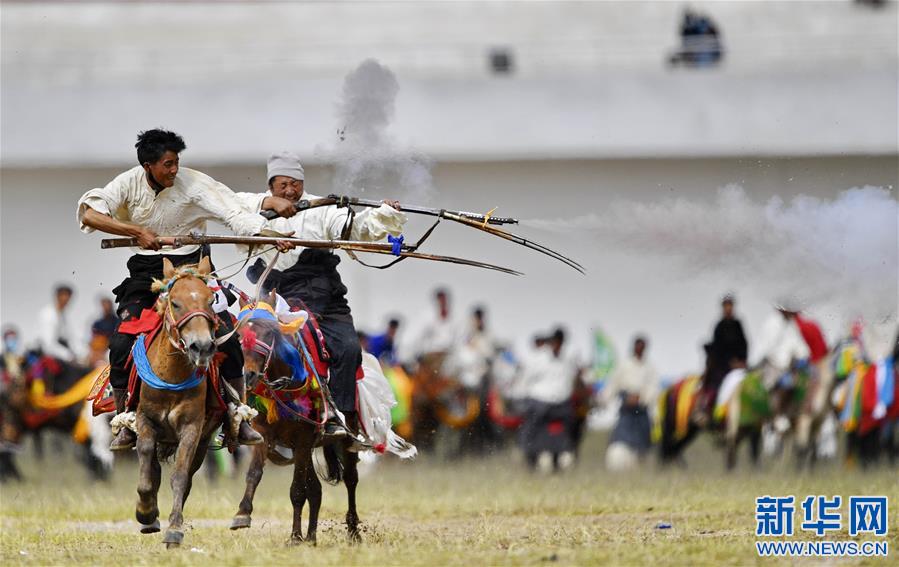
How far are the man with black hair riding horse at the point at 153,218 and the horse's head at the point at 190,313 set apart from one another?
0.41m

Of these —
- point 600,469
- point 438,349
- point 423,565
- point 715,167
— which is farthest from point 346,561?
point 715,167

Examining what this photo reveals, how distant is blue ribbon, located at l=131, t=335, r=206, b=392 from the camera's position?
1009 cm

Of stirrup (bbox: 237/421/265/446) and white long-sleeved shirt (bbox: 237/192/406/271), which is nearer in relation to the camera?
stirrup (bbox: 237/421/265/446)

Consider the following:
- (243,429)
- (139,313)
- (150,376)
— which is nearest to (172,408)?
(150,376)

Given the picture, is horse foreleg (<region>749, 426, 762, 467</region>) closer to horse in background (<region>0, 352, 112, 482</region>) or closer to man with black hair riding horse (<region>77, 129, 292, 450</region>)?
horse in background (<region>0, 352, 112, 482</region>)

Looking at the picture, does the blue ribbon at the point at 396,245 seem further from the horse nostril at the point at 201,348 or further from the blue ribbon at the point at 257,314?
the horse nostril at the point at 201,348

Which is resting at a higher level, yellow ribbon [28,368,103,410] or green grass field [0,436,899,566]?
yellow ribbon [28,368,103,410]

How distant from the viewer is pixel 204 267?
10211 millimetres

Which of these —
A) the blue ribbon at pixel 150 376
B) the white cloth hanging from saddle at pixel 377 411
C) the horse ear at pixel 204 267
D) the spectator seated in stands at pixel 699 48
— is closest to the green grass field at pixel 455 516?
the white cloth hanging from saddle at pixel 377 411

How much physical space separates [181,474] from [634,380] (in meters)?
10.6

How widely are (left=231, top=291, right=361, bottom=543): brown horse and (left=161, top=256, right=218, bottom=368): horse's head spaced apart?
93 cm

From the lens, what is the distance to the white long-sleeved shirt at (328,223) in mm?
11211

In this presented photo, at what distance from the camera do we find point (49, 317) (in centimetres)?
1992

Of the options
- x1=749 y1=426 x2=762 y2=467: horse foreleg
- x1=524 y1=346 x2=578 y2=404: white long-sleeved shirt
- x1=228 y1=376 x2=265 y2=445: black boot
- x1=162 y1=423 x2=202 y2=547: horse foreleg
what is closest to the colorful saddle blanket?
x1=228 y1=376 x2=265 y2=445: black boot
